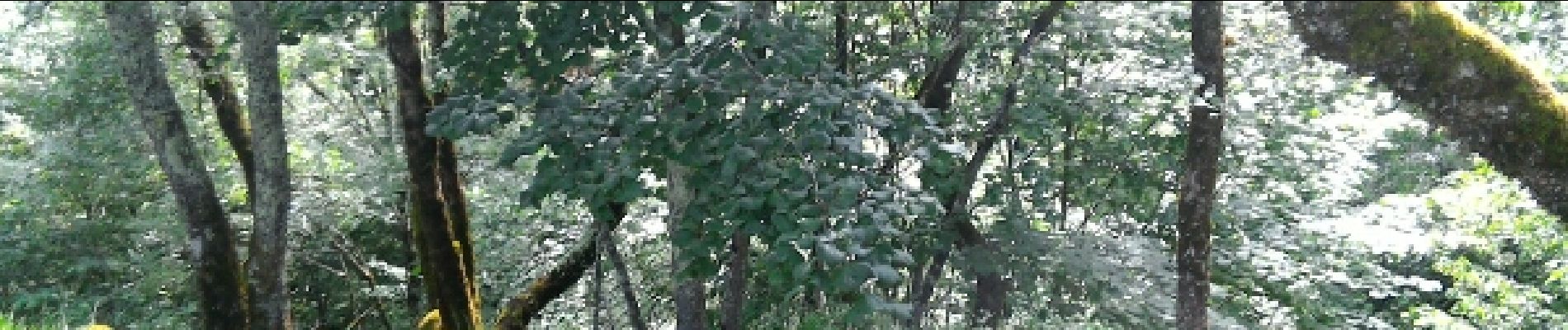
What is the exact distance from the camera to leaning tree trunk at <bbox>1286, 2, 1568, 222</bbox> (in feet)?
11.8

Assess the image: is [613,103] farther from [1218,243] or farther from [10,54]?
[10,54]

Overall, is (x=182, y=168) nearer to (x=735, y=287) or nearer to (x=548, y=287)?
(x=548, y=287)

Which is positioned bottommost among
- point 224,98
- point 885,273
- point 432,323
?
point 432,323

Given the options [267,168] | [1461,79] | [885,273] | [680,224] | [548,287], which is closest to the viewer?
[885,273]

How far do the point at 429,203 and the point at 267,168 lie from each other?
958mm

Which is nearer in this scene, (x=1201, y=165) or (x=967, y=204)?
(x=1201, y=165)

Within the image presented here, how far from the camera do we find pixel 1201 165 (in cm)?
463

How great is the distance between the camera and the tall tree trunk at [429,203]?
4.61 meters

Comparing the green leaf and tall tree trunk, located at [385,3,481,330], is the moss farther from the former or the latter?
the green leaf

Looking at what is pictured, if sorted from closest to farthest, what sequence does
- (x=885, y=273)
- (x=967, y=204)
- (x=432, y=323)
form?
(x=885, y=273) → (x=967, y=204) → (x=432, y=323)

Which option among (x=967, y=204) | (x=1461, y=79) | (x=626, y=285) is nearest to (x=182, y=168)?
(x=626, y=285)

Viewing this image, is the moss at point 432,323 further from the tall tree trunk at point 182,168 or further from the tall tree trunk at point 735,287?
the tall tree trunk at point 735,287

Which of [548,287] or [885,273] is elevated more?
[885,273]

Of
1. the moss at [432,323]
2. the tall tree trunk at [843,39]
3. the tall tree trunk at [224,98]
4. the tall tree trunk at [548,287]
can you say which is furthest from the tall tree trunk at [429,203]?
the tall tree trunk at [843,39]
